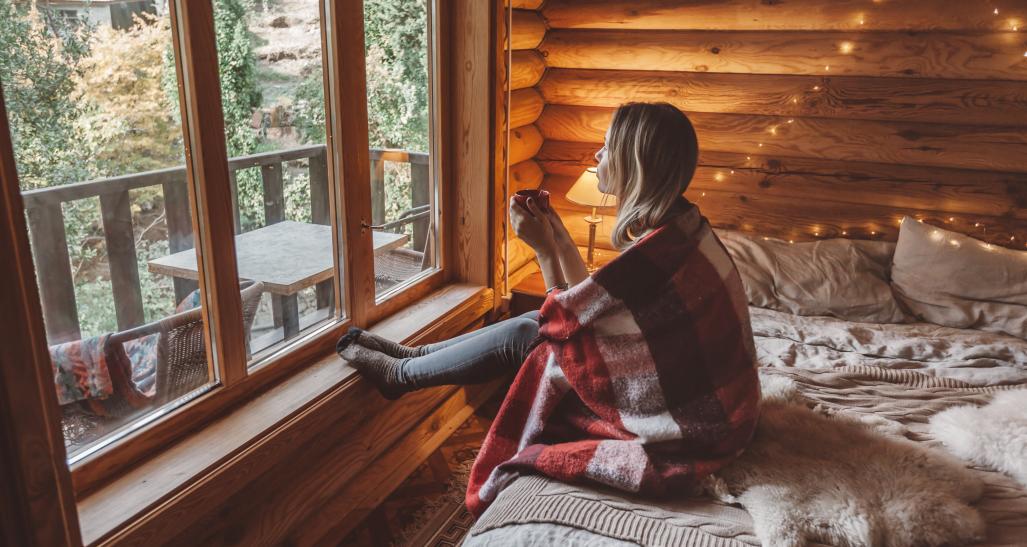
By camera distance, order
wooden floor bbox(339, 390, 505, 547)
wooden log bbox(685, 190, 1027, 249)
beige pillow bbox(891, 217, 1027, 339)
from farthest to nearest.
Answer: wooden log bbox(685, 190, 1027, 249), beige pillow bbox(891, 217, 1027, 339), wooden floor bbox(339, 390, 505, 547)

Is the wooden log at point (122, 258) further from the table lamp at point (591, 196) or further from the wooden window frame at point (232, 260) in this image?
the table lamp at point (591, 196)

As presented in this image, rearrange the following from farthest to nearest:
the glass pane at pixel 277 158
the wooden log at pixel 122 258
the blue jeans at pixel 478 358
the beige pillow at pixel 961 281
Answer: the beige pillow at pixel 961 281
the blue jeans at pixel 478 358
the glass pane at pixel 277 158
the wooden log at pixel 122 258

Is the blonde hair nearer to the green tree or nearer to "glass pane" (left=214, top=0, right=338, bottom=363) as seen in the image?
"glass pane" (left=214, top=0, right=338, bottom=363)

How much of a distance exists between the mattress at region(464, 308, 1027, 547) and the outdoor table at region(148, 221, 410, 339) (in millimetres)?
955

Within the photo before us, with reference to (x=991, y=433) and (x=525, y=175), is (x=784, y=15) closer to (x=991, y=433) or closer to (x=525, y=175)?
(x=525, y=175)

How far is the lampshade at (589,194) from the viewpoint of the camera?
10.3 ft

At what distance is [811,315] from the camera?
281 cm

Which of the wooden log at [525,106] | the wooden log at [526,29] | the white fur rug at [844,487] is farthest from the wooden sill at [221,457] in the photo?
the wooden log at [526,29]

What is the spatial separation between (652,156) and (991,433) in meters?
1.06

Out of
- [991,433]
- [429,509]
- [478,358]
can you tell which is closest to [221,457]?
[478,358]

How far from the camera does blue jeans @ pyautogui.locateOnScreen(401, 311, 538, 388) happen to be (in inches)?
83.6

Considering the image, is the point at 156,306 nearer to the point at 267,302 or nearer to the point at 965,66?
the point at 267,302

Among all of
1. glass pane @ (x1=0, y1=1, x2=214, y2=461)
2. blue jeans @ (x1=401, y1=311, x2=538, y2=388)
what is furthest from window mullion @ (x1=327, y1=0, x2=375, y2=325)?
glass pane @ (x1=0, y1=1, x2=214, y2=461)

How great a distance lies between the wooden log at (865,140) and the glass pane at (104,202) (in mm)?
2280
